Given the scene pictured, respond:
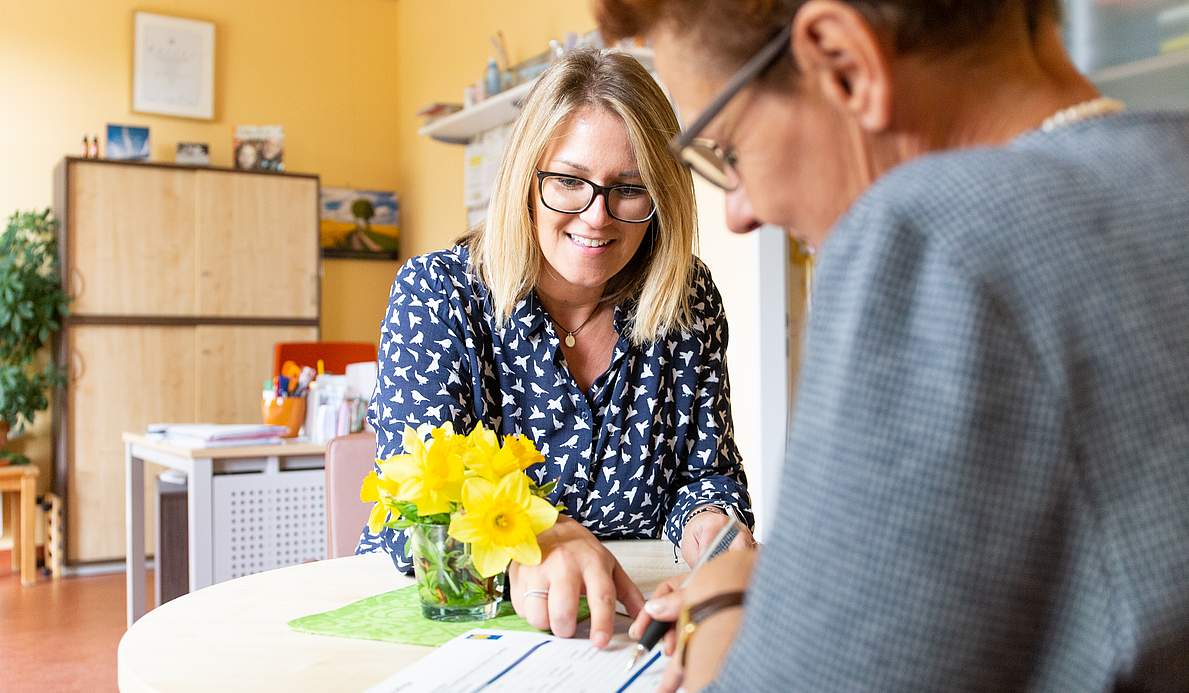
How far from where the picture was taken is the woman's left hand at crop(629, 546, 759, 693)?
658mm

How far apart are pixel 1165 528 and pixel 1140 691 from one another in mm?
97

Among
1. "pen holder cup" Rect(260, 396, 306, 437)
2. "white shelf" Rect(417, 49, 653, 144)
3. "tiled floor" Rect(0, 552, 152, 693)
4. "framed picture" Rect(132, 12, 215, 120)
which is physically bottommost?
"tiled floor" Rect(0, 552, 152, 693)

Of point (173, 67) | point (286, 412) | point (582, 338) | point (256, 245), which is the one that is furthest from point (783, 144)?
point (173, 67)

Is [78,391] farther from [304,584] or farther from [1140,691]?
[1140,691]

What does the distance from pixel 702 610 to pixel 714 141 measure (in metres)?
0.30

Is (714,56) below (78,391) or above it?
above

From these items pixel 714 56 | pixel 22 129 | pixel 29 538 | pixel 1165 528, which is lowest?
pixel 29 538

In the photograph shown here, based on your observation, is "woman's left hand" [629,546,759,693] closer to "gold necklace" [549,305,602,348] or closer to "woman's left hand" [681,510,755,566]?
"woman's left hand" [681,510,755,566]

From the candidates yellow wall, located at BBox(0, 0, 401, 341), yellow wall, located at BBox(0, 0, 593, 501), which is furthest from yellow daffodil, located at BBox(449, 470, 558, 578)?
yellow wall, located at BBox(0, 0, 401, 341)

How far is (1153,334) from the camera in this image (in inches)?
17.8

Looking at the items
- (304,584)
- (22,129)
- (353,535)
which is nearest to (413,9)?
(22,129)

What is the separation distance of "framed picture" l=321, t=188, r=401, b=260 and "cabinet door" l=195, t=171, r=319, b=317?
1.58ft

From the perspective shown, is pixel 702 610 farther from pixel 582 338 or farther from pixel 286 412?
pixel 286 412

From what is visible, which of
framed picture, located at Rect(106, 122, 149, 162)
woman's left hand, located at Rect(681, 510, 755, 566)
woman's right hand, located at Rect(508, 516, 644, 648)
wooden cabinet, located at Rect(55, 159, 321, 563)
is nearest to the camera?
woman's right hand, located at Rect(508, 516, 644, 648)
